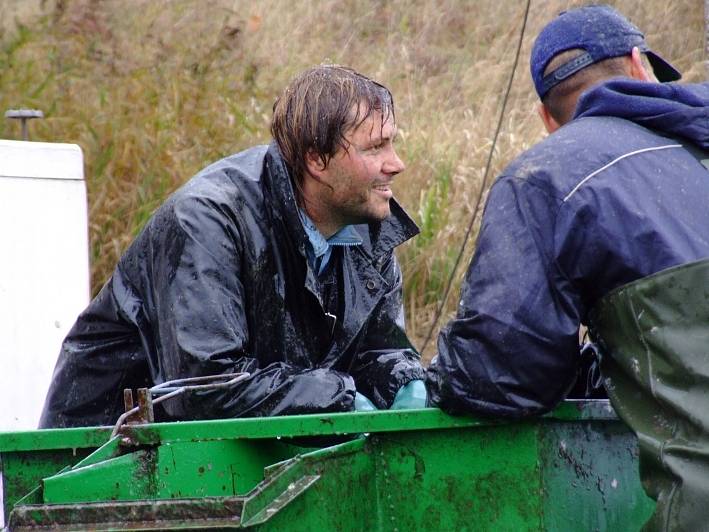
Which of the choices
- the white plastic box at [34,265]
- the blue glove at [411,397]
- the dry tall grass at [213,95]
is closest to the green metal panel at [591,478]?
the blue glove at [411,397]

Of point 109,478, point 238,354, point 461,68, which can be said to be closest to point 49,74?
point 461,68

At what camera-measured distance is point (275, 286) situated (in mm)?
3133

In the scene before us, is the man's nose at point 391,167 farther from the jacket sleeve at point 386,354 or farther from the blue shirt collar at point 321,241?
the jacket sleeve at point 386,354

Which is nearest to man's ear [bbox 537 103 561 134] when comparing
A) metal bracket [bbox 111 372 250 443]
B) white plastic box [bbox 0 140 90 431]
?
metal bracket [bbox 111 372 250 443]

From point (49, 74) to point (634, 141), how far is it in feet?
16.5

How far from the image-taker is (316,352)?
3.27 metres

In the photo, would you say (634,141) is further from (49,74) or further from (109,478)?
(49,74)

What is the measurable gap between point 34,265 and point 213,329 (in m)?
1.40

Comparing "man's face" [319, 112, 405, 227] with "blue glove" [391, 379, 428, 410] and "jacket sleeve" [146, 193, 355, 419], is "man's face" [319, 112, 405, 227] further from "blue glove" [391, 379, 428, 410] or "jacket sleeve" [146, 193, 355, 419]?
"blue glove" [391, 379, 428, 410]

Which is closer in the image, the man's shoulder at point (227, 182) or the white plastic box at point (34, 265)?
the man's shoulder at point (227, 182)

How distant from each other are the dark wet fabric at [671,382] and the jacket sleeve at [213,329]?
854mm

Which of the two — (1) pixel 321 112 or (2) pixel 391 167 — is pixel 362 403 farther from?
(1) pixel 321 112

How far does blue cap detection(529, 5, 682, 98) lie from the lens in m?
2.84

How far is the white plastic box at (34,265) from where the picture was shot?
4059mm
